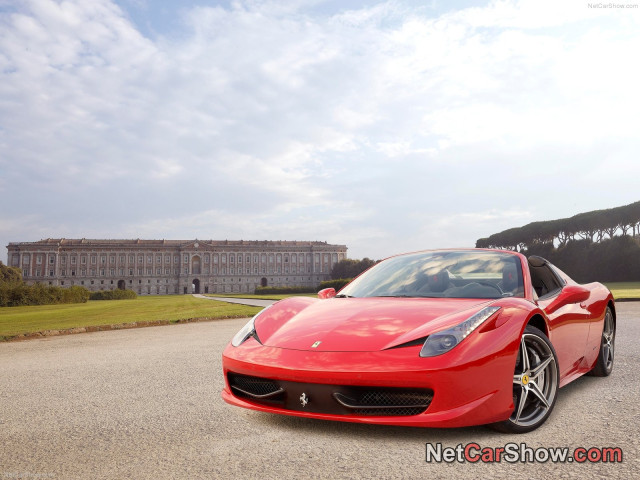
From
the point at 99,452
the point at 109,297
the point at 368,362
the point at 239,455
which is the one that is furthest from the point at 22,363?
the point at 109,297

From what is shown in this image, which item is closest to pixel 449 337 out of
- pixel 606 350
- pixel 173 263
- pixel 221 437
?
pixel 221 437

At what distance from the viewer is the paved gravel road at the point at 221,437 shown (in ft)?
8.23

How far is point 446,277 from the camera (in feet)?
14.6

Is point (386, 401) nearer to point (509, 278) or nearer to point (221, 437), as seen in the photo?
point (221, 437)

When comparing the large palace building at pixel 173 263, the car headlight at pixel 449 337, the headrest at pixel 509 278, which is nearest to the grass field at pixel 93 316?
the headrest at pixel 509 278

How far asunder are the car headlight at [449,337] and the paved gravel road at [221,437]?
1.75ft

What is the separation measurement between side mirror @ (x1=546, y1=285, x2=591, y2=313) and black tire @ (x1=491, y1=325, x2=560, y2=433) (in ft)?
1.69

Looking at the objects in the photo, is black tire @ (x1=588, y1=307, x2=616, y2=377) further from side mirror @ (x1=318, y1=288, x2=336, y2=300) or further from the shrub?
the shrub

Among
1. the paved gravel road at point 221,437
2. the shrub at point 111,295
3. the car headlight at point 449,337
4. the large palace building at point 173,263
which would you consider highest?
the large palace building at point 173,263

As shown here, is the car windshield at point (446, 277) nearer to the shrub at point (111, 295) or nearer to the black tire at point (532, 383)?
the black tire at point (532, 383)

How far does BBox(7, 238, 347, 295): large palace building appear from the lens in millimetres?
142000

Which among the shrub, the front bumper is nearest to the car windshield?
the front bumper

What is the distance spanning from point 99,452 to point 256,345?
3.70 feet

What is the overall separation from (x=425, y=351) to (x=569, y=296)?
2.14 meters
